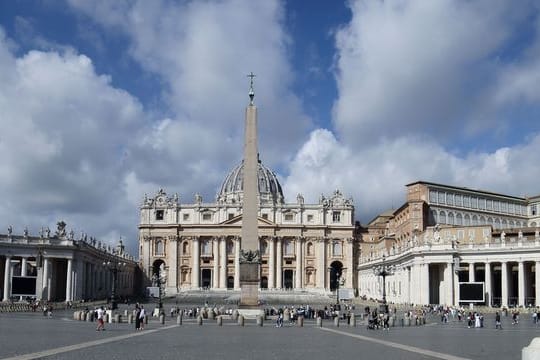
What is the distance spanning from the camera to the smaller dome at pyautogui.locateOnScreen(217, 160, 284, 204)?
13000 centimetres

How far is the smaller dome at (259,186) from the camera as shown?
5118 inches

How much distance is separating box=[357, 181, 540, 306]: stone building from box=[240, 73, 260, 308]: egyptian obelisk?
1106 cm

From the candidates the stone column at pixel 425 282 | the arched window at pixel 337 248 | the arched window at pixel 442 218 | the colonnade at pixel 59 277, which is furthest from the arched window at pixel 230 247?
the stone column at pixel 425 282

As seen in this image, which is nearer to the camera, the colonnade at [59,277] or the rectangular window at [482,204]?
the colonnade at [59,277]

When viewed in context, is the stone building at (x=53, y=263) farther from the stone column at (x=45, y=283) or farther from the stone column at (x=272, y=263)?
the stone column at (x=272, y=263)

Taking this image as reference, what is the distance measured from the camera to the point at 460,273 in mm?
70625

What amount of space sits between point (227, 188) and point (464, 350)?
11437 centimetres

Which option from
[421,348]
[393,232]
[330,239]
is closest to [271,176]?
[330,239]

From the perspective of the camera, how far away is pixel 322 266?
10906 centimetres

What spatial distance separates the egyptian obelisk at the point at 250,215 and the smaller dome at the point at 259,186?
84.9m

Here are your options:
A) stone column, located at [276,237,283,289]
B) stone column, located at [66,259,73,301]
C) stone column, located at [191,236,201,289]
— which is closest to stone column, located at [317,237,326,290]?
stone column, located at [276,237,283,289]

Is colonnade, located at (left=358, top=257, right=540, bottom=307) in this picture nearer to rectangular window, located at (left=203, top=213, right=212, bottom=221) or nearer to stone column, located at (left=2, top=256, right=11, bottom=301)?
stone column, located at (left=2, top=256, right=11, bottom=301)

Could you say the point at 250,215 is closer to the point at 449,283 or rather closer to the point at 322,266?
the point at 449,283

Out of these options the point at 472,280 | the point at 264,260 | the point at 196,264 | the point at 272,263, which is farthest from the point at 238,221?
the point at 472,280
